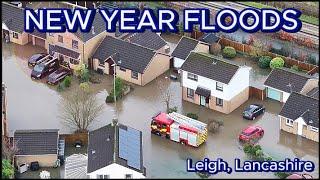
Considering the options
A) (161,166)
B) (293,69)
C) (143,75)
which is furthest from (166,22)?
(161,166)

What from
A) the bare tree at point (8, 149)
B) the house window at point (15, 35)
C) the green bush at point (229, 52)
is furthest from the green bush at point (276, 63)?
the bare tree at point (8, 149)

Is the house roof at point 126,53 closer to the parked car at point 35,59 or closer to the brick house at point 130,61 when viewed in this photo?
the brick house at point 130,61

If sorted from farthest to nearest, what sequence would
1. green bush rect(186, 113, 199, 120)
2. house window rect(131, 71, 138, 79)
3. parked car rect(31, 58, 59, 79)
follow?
parked car rect(31, 58, 59, 79)
house window rect(131, 71, 138, 79)
green bush rect(186, 113, 199, 120)

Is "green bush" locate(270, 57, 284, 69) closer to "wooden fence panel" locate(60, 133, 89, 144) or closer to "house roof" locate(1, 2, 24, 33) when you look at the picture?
"wooden fence panel" locate(60, 133, 89, 144)

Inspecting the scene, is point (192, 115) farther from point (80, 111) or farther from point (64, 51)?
point (64, 51)

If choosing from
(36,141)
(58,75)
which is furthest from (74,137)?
(58,75)

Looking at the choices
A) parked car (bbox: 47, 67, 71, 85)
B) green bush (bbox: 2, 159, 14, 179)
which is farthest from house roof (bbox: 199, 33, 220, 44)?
green bush (bbox: 2, 159, 14, 179)
